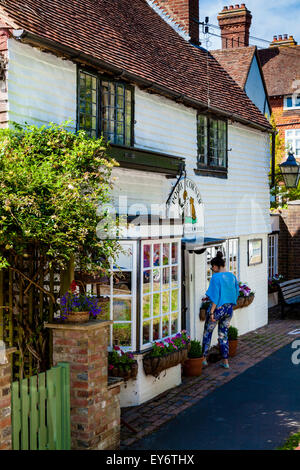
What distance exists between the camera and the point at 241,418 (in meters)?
7.79

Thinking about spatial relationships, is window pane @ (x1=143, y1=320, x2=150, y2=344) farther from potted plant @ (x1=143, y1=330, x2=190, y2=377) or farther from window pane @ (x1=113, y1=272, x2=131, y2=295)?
window pane @ (x1=113, y1=272, x2=131, y2=295)

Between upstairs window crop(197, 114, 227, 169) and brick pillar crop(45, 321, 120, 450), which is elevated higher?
upstairs window crop(197, 114, 227, 169)


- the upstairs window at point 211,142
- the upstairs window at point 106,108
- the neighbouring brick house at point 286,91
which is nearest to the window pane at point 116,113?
the upstairs window at point 106,108

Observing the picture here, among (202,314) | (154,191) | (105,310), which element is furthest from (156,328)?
(202,314)

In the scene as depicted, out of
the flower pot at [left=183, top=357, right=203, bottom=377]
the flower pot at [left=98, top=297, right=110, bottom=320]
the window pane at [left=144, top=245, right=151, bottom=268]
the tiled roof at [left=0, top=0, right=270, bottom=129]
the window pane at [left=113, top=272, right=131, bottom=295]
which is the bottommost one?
the flower pot at [left=183, top=357, right=203, bottom=377]

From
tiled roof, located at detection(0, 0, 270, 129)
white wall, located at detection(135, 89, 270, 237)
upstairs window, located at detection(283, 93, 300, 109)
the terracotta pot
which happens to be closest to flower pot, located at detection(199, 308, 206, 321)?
the terracotta pot

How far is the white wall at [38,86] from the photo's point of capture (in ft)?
23.8

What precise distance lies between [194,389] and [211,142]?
550cm

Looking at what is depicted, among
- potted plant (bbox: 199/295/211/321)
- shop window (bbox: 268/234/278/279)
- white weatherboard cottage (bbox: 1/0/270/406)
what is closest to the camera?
white weatherboard cottage (bbox: 1/0/270/406)

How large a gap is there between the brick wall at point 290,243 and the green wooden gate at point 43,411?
14.2m

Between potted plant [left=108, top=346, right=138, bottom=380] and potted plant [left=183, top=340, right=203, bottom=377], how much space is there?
6.24ft

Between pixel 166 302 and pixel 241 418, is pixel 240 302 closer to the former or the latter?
pixel 166 302

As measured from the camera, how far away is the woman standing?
1028cm
